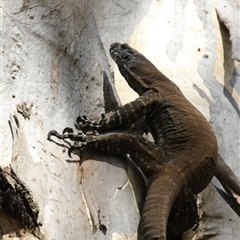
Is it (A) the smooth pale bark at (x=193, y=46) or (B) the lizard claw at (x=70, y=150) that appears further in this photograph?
(A) the smooth pale bark at (x=193, y=46)

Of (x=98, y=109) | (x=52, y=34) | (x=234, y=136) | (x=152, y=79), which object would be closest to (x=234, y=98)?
(x=234, y=136)

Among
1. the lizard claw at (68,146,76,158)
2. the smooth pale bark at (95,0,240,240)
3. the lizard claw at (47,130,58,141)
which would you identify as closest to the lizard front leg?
the lizard claw at (68,146,76,158)

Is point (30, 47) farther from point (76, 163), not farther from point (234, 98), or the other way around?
point (234, 98)

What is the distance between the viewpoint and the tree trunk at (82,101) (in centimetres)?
292

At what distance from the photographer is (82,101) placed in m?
3.78

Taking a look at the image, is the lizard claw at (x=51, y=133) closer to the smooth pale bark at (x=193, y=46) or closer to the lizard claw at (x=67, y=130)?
the lizard claw at (x=67, y=130)

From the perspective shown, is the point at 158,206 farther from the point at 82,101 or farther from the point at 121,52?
the point at 121,52

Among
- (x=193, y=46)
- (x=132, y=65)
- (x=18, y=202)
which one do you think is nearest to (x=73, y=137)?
(x=18, y=202)

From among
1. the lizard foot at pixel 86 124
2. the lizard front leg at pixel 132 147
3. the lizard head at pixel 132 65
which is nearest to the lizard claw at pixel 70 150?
the lizard front leg at pixel 132 147

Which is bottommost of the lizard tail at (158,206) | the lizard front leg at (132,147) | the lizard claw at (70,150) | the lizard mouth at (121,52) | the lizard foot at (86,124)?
the lizard tail at (158,206)

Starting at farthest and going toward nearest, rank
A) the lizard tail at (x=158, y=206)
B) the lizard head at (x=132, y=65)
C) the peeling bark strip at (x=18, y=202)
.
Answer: the lizard head at (x=132, y=65) → the lizard tail at (x=158, y=206) → the peeling bark strip at (x=18, y=202)

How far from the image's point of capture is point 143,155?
3.66 m

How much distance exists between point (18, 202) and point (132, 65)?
2.07m

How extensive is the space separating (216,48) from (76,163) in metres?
2.38
